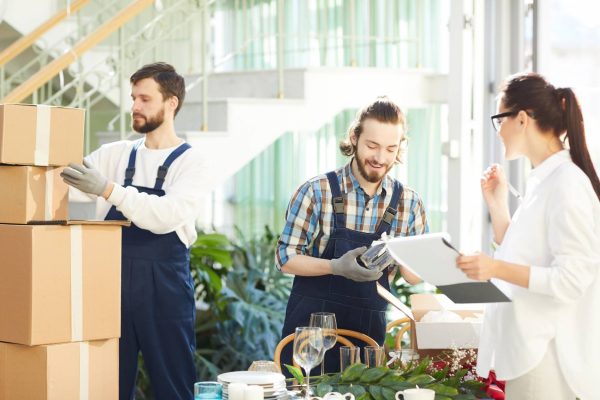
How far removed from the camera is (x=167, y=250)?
3461 mm

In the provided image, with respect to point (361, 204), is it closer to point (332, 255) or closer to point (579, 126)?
point (332, 255)

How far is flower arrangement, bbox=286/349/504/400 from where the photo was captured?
95.9 inches

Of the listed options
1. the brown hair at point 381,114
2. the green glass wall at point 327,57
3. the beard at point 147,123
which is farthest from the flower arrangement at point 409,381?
the green glass wall at point 327,57

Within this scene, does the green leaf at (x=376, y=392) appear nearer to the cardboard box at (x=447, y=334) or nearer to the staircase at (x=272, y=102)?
the cardboard box at (x=447, y=334)

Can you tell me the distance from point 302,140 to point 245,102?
2600mm

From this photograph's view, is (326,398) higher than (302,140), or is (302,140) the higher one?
(302,140)

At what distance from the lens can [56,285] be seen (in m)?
2.79

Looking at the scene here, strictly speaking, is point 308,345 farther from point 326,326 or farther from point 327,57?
point 327,57

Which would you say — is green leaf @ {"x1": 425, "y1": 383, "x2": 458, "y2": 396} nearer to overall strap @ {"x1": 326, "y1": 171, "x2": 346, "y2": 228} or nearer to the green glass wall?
overall strap @ {"x1": 326, "y1": 171, "x2": 346, "y2": 228}

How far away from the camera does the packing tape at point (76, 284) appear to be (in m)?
2.82

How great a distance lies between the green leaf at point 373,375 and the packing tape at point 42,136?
1.10m

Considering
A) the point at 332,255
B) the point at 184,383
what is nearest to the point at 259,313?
the point at 184,383

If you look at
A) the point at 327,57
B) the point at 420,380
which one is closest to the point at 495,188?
the point at 420,380

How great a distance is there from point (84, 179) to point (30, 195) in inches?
8.5
